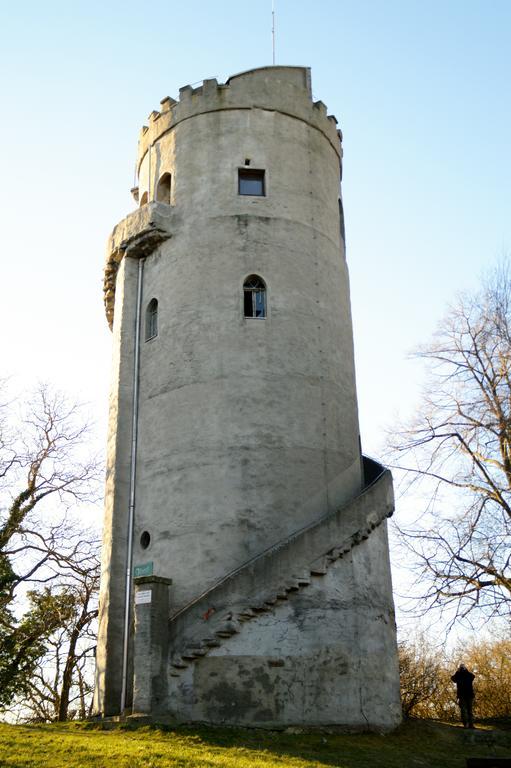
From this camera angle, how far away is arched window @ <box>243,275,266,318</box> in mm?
21328

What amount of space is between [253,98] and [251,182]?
2.62m

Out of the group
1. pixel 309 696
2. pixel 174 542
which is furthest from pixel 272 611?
pixel 174 542

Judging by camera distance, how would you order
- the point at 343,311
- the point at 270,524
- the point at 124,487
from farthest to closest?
the point at 343,311 < the point at 124,487 < the point at 270,524

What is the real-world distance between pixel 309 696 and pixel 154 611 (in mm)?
3468

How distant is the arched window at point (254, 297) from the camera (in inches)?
840

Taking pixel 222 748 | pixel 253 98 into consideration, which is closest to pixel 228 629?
pixel 222 748

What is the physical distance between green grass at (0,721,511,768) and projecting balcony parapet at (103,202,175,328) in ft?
40.5

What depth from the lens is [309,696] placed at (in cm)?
1642

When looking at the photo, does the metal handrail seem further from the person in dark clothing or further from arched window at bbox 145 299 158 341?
arched window at bbox 145 299 158 341

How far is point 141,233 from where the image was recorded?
22.8m

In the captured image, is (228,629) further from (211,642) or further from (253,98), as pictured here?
(253,98)

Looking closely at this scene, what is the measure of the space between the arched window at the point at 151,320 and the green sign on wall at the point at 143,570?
6090mm

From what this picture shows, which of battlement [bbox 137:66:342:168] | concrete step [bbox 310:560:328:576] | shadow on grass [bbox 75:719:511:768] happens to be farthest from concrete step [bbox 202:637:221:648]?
battlement [bbox 137:66:342:168]

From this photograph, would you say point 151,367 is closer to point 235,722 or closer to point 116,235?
point 116,235
